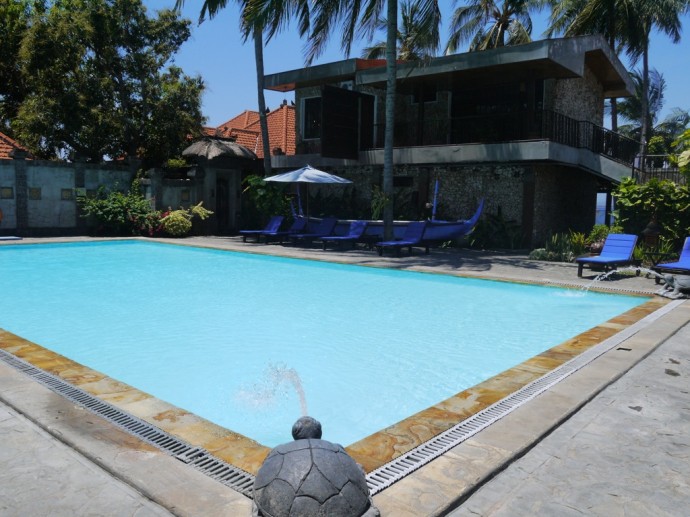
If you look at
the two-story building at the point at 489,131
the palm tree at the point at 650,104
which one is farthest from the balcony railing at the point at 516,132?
the palm tree at the point at 650,104

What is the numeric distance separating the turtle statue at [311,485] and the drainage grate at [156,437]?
1.10 ft

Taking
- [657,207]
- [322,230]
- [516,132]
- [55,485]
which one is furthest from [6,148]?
[657,207]

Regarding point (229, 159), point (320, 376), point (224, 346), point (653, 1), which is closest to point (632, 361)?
point (320, 376)

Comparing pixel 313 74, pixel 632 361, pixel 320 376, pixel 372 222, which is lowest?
pixel 320 376

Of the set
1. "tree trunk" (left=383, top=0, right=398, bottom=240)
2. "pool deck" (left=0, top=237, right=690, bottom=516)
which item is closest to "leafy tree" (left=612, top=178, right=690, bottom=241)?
"tree trunk" (left=383, top=0, right=398, bottom=240)

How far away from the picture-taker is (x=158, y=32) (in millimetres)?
22688

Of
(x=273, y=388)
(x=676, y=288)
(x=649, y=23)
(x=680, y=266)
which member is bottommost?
(x=273, y=388)

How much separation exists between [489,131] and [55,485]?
697 inches

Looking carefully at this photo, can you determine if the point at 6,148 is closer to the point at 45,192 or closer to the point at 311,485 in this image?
the point at 45,192

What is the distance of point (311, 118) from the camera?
22297 millimetres

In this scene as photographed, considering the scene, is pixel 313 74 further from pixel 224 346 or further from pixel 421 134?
pixel 224 346

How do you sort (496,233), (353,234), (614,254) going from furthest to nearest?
(496,233) < (353,234) < (614,254)

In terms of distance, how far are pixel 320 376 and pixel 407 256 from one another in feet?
31.0

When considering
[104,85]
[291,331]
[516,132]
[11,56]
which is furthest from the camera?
[11,56]
